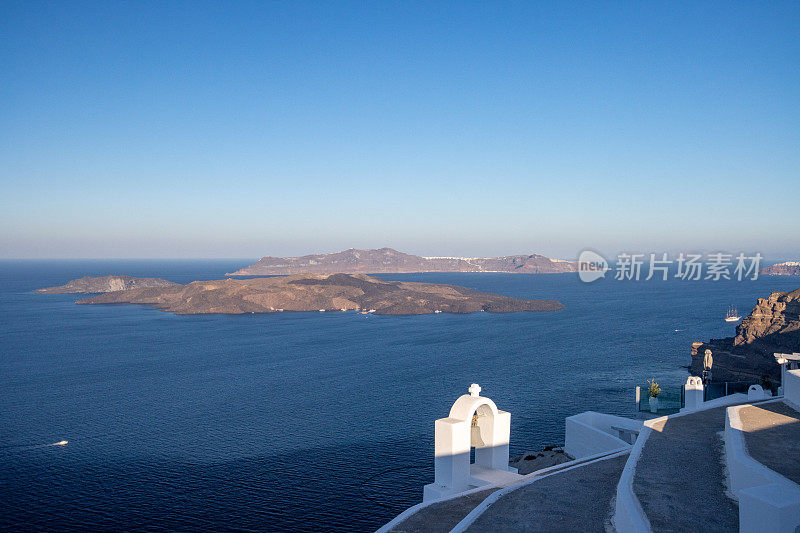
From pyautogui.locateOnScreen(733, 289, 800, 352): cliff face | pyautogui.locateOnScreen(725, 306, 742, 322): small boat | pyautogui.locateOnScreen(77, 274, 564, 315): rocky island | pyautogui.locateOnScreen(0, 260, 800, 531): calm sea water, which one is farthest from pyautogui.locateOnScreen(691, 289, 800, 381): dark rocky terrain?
pyautogui.locateOnScreen(77, 274, 564, 315): rocky island

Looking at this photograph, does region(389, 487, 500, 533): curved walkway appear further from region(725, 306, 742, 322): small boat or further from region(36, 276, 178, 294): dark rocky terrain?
region(36, 276, 178, 294): dark rocky terrain

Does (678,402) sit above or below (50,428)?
above

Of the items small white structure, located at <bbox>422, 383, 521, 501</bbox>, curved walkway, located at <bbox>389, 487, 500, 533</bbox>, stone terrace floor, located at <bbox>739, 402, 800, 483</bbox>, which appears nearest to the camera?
stone terrace floor, located at <bbox>739, 402, 800, 483</bbox>

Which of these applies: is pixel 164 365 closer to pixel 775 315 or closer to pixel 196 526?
pixel 196 526

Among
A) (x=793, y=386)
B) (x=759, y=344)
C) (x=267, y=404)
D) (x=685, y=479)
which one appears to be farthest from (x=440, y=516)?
(x=759, y=344)

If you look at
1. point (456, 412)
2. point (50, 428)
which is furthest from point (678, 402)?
point (50, 428)

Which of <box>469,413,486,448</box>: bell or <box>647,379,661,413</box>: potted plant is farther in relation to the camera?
<box>647,379,661,413</box>: potted plant

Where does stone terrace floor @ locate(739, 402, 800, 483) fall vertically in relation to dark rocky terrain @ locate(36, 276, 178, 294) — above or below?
above
